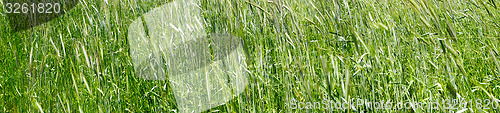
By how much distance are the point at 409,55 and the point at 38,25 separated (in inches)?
61.8

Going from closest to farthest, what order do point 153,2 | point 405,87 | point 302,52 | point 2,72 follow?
point 405,87 < point 302,52 < point 2,72 < point 153,2

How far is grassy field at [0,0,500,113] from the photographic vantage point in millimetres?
963

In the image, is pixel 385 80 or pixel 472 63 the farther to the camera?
pixel 472 63

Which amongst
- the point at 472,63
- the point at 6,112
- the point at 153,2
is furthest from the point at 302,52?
the point at 6,112

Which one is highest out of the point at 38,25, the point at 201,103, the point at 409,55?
the point at 38,25

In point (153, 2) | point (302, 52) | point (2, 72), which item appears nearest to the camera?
point (302, 52)

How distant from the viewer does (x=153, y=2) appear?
1.46m

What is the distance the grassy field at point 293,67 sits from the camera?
96cm

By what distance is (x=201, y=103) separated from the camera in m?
1.06

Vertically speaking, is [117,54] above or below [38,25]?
below

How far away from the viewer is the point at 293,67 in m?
1.07

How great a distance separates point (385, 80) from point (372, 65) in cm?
7

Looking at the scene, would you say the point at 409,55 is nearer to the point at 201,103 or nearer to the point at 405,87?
the point at 405,87

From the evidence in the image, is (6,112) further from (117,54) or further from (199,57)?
(199,57)
